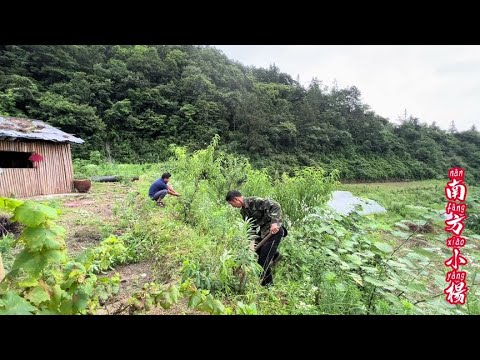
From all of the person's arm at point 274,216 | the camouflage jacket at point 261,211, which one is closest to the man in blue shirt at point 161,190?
the camouflage jacket at point 261,211

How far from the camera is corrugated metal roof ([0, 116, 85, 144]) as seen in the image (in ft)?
16.1

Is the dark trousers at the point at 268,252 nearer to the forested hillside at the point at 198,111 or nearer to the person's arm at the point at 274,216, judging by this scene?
the person's arm at the point at 274,216

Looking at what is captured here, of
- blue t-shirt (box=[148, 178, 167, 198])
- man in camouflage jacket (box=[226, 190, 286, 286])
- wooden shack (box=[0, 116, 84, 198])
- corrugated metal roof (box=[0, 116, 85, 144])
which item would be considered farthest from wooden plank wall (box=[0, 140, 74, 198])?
man in camouflage jacket (box=[226, 190, 286, 286])

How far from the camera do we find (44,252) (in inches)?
35.9

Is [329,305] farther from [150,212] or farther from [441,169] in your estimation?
[441,169]

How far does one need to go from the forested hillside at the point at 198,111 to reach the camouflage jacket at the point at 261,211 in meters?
2.77

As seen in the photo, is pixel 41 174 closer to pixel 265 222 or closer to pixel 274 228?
pixel 265 222

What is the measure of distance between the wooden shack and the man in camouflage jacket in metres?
4.45

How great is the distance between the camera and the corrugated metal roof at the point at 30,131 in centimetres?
491

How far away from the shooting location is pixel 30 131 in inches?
209

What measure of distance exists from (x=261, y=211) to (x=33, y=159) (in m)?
5.33

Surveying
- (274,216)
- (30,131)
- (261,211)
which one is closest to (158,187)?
(261,211)

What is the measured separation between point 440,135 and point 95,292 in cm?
1020
